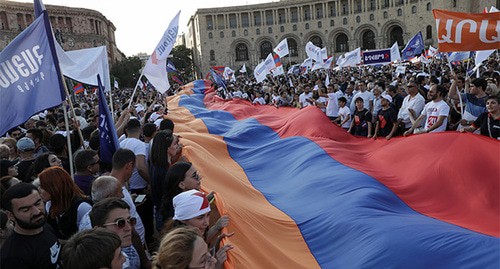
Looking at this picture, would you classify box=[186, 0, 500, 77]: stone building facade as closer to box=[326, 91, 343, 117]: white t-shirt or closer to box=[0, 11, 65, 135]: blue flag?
box=[326, 91, 343, 117]: white t-shirt

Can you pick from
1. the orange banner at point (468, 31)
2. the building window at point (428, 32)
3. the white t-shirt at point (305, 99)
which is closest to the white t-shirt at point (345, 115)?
the orange banner at point (468, 31)

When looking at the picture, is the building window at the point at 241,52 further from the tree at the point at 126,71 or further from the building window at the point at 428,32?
the building window at the point at 428,32

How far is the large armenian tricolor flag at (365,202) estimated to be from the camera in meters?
3.27

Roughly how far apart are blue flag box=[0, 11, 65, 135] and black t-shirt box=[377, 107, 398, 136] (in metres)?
5.17

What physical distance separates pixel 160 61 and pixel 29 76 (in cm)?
384

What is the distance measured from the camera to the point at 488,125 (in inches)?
201

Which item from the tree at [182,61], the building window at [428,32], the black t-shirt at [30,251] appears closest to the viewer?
the black t-shirt at [30,251]

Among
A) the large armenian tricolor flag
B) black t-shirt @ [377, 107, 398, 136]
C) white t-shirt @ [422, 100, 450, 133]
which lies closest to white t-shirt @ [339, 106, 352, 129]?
black t-shirt @ [377, 107, 398, 136]

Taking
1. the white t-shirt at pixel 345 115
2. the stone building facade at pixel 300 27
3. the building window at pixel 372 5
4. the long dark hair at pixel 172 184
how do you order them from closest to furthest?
the long dark hair at pixel 172 184
the white t-shirt at pixel 345 115
the stone building facade at pixel 300 27
the building window at pixel 372 5

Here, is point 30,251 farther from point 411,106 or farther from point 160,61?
point 411,106

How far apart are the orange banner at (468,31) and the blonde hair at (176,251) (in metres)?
5.60

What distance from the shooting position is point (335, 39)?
72.5m

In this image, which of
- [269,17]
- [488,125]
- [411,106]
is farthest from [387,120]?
[269,17]

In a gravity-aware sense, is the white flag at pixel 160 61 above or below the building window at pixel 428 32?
below
